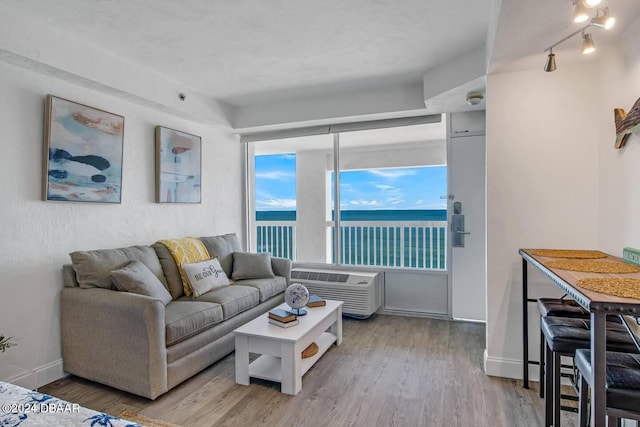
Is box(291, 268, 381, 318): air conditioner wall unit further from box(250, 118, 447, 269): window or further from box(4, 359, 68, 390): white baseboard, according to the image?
box(4, 359, 68, 390): white baseboard

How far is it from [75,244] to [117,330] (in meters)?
0.90

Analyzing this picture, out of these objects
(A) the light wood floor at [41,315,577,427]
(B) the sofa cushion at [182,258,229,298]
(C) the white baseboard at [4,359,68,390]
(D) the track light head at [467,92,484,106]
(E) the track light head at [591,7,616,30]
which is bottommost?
(A) the light wood floor at [41,315,577,427]

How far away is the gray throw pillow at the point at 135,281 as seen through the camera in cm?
246

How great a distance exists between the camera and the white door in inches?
144

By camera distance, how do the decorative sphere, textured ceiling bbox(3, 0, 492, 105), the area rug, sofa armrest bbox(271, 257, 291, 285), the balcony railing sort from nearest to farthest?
the area rug < textured ceiling bbox(3, 0, 492, 105) < the decorative sphere < sofa armrest bbox(271, 257, 291, 285) < the balcony railing

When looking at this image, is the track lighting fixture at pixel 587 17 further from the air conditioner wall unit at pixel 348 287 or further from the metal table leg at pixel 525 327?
the air conditioner wall unit at pixel 348 287

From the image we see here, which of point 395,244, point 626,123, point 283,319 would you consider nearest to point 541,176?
point 626,123

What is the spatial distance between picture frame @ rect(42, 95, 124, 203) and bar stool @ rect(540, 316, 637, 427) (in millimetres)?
3236

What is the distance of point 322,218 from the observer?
187 inches

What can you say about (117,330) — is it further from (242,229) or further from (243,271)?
(242,229)

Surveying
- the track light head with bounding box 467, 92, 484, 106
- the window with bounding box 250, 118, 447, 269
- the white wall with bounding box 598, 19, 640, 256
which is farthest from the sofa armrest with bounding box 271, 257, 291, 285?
the white wall with bounding box 598, 19, 640, 256

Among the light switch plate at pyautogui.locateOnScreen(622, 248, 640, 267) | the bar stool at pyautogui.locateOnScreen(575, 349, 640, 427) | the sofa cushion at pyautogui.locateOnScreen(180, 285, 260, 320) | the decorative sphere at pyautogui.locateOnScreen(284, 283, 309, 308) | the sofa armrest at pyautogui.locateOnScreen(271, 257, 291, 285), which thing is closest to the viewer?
the bar stool at pyautogui.locateOnScreen(575, 349, 640, 427)

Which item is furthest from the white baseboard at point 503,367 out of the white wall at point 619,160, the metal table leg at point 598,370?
the metal table leg at point 598,370

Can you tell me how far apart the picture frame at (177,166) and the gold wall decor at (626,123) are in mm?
3638
